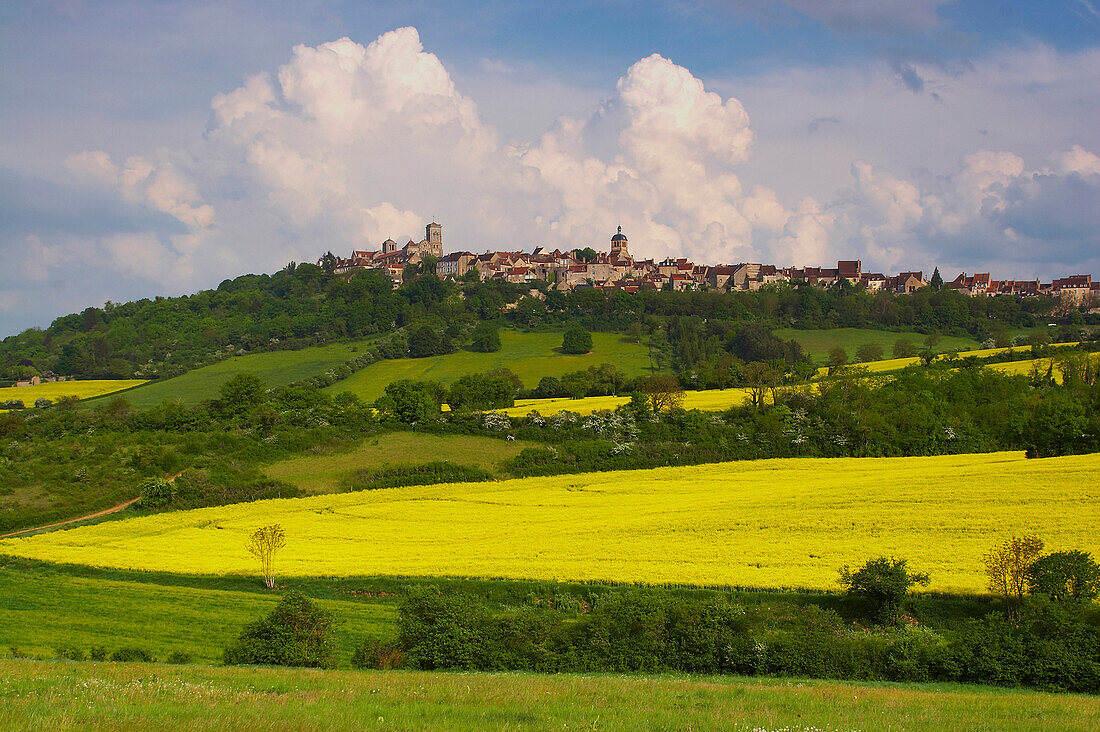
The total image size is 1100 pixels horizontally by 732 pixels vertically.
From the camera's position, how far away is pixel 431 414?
6372 cm

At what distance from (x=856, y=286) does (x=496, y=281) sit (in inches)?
2538

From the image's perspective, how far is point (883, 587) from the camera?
25656 millimetres

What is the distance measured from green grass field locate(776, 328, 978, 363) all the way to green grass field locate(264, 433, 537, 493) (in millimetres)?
55691

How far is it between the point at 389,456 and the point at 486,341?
52596 mm

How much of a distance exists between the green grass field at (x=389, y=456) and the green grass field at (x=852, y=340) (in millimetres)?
55691

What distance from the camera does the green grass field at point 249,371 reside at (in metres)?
89.4

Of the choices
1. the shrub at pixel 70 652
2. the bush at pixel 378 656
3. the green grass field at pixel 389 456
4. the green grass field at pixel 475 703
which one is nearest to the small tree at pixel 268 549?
the shrub at pixel 70 652

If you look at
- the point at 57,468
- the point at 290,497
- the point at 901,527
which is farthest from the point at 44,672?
the point at 57,468

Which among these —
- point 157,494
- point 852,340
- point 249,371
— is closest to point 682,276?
point 852,340

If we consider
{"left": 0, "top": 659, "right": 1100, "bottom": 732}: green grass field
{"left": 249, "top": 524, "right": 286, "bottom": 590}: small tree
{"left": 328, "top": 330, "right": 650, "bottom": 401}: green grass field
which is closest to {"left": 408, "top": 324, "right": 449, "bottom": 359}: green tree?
{"left": 328, "top": 330, "right": 650, "bottom": 401}: green grass field

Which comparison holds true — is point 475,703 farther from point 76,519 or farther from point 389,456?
point 389,456

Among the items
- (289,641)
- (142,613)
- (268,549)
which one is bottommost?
(142,613)

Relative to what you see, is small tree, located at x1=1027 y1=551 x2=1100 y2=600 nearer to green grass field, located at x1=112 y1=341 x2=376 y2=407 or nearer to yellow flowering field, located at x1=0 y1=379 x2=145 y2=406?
green grass field, located at x1=112 y1=341 x2=376 y2=407

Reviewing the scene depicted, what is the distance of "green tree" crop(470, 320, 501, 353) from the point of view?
107006 millimetres
